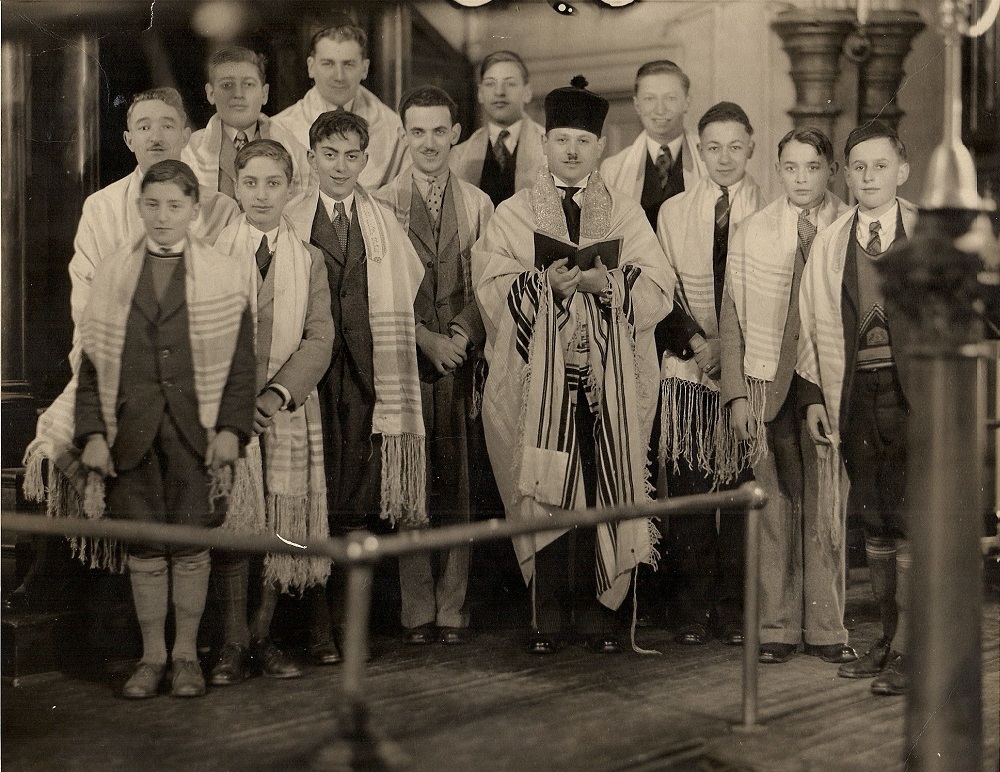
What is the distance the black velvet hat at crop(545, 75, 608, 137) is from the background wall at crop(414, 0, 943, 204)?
0.09 ft

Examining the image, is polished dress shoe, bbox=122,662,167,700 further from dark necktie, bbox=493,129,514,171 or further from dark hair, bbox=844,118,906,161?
dark hair, bbox=844,118,906,161

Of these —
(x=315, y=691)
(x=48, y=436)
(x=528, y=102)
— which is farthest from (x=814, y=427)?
(x=48, y=436)

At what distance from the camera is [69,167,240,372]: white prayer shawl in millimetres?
3467

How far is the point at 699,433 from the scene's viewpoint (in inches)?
142

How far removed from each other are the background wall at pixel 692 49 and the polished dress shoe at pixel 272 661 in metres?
1.73

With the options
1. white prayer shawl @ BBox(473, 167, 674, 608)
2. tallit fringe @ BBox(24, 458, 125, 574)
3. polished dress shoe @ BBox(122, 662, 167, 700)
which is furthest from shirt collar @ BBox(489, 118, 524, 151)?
polished dress shoe @ BBox(122, 662, 167, 700)

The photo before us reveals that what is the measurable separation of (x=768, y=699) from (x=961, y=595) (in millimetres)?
810

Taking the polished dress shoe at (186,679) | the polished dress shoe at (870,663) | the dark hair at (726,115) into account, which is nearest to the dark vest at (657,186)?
the dark hair at (726,115)

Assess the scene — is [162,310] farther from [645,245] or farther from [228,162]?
[645,245]

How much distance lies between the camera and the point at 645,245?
11.9ft

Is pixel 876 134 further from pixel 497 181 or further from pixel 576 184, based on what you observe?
pixel 497 181

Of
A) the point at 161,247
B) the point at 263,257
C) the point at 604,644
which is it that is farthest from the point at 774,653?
the point at 161,247

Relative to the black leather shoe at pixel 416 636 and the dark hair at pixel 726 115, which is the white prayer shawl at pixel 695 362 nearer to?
the dark hair at pixel 726 115

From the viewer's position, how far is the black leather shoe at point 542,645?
11.6ft
